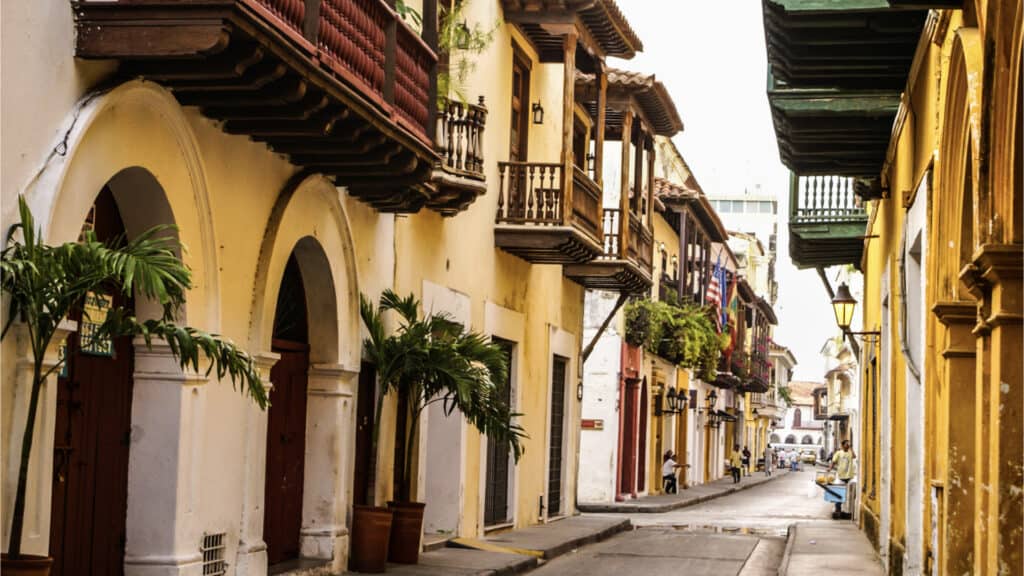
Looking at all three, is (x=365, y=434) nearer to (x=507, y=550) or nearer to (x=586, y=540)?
(x=507, y=550)

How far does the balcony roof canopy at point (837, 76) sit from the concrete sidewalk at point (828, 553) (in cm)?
461

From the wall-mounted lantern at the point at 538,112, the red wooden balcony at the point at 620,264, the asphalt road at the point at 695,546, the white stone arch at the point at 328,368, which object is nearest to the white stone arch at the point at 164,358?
the white stone arch at the point at 328,368

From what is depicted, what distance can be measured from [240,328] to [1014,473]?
20.6 ft

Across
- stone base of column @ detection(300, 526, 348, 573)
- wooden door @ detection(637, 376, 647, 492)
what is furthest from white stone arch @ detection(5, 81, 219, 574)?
wooden door @ detection(637, 376, 647, 492)

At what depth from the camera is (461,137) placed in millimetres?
16906

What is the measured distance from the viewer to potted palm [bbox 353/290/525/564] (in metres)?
15.0

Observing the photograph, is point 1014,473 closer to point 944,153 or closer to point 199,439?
point 944,153

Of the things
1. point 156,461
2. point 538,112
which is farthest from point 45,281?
point 538,112

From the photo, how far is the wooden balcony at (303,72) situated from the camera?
9164 millimetres

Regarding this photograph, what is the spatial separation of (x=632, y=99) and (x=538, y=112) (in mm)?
2627

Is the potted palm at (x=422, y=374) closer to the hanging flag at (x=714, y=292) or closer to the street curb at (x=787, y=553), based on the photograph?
the street curb at (x=787, y=553)

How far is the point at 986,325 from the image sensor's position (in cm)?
883

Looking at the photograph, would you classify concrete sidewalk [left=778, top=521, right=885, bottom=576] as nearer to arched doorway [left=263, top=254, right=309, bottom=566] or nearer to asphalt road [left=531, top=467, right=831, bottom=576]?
asphalt road [left=531, top=467, right=831, bottom=576]

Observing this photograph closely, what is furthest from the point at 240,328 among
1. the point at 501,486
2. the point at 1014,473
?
the point at 501,486
